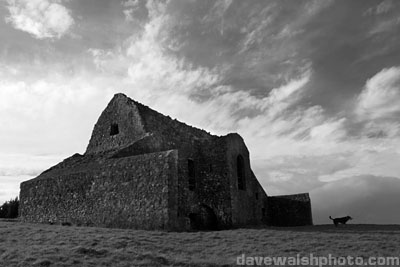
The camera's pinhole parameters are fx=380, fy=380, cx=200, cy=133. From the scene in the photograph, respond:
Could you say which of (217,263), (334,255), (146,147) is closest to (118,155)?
(146,147)

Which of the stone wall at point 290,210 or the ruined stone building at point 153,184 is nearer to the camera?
the ruined stone building at point 153,184

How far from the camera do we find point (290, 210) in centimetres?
2902

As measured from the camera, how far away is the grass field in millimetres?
12375

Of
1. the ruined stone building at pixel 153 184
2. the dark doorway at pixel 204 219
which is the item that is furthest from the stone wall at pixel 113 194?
the dark doorway at pixel 204 219

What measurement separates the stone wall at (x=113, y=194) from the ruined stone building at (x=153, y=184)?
5 cm

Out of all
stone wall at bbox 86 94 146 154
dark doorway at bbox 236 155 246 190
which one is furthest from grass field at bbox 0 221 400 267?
stone wall at bbox 86 94 146 154

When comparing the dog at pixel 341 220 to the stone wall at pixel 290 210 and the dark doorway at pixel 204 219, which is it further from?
the dark doorway at pixel 204 219

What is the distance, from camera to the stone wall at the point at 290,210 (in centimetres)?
2867

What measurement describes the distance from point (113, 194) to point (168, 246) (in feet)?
22.8

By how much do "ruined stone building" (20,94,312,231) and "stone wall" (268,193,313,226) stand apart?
0.07 m

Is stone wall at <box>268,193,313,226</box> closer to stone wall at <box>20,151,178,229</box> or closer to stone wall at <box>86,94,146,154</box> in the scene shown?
stone wall at <box>86,94,146,154</box>

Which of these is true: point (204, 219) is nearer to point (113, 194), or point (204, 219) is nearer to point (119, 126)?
point (113, 194)

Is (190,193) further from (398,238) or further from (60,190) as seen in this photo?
(398,238)

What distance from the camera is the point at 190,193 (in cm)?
2269
